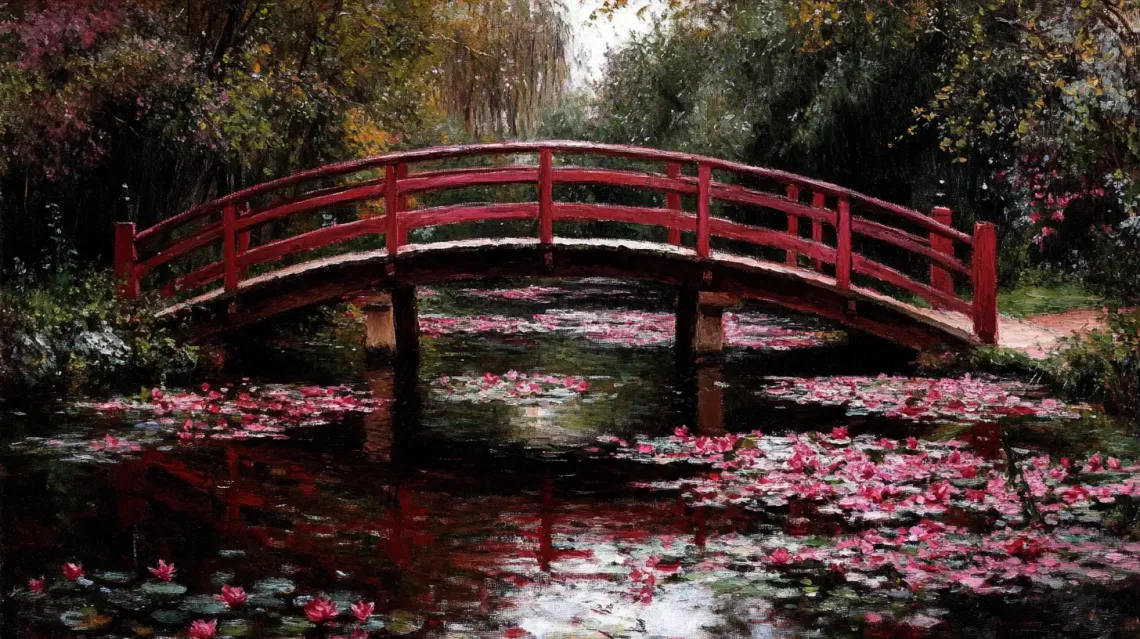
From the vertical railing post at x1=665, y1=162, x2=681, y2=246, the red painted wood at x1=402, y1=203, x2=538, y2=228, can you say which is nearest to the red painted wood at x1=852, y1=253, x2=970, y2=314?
the vertical railing post at x1=665, y1=162, x2=681, y2=246

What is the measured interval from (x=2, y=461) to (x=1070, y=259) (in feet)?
41.8

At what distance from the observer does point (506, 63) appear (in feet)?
80.0

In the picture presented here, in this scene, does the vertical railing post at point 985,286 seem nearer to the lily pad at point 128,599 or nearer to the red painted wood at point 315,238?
the red painted wood at point 315,238

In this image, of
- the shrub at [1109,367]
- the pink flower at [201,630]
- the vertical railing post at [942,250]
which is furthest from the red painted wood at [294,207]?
the pink flower at [201,630]

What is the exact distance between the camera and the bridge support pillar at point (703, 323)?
15469 mm

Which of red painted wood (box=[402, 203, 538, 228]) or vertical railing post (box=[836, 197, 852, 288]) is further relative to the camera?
red painted wood (box=[402, 203, 538, 228])

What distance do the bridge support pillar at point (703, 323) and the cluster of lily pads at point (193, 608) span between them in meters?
9.70

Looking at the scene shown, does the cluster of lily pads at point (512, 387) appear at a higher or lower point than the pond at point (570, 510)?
higher

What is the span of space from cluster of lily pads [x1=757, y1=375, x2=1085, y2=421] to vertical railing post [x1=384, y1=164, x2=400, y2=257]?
3.76 metres

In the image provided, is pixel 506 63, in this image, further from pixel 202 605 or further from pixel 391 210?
pixel 202 605

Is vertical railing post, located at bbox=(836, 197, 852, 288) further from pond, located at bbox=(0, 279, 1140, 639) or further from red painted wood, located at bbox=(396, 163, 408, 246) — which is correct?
red painted wood, located at bbox=(396, 163, 408, 246)

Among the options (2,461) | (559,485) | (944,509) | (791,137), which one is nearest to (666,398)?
(559,485)

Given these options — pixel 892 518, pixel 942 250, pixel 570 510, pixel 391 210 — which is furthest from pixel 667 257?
pixel 892 518

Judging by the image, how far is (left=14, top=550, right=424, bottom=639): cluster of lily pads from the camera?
551 centimetres
